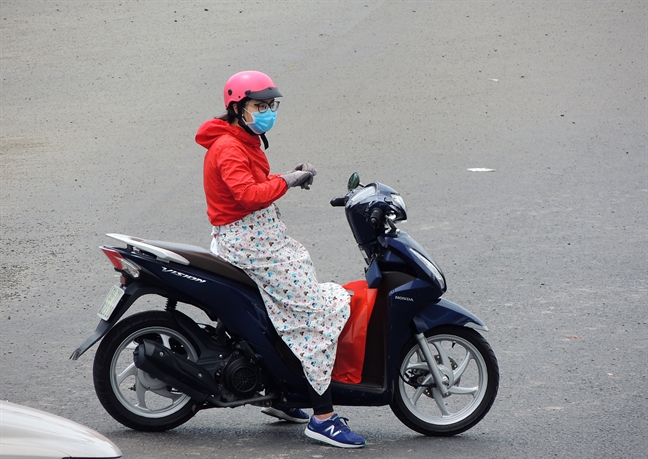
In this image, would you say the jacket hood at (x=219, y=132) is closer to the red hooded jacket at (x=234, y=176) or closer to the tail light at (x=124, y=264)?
the red hooded jacket at (x=234, y=176)

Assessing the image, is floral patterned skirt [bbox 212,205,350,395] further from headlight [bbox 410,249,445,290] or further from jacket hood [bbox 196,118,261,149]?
headlight [bbox 410,249,445,290]

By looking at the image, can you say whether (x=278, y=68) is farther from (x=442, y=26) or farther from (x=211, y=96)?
(x=442, y=26)

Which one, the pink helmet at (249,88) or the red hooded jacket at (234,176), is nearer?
the red hooded jacket at (234,176)

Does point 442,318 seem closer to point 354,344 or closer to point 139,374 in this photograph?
point 354,344

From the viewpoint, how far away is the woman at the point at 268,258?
4738mm

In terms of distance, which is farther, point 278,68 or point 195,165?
point 278,68

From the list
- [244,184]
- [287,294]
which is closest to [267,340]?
[287,294]

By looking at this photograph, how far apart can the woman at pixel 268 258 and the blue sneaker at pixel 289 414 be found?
332 millimetres

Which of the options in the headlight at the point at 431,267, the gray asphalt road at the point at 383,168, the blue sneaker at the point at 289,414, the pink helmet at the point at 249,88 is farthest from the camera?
the gray asphalt road at the point at 383,168

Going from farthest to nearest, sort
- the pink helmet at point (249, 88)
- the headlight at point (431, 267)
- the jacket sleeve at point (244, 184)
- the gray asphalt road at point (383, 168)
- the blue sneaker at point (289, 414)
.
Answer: the gray asphalt road at point (383, 168) < the blue sneaker at point (289, 414) < the headlight at point (431, 267) < the pink helmet at point (249, 88) < the jacket sleeve at point (244, 184)

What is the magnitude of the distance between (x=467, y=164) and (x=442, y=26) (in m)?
5.84

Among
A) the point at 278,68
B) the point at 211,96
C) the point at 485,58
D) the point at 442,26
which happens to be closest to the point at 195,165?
the point at 211,96

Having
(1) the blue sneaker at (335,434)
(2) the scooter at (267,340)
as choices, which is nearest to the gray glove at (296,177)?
(2) the scooter at (267,340)

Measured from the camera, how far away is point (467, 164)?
33.8ft
